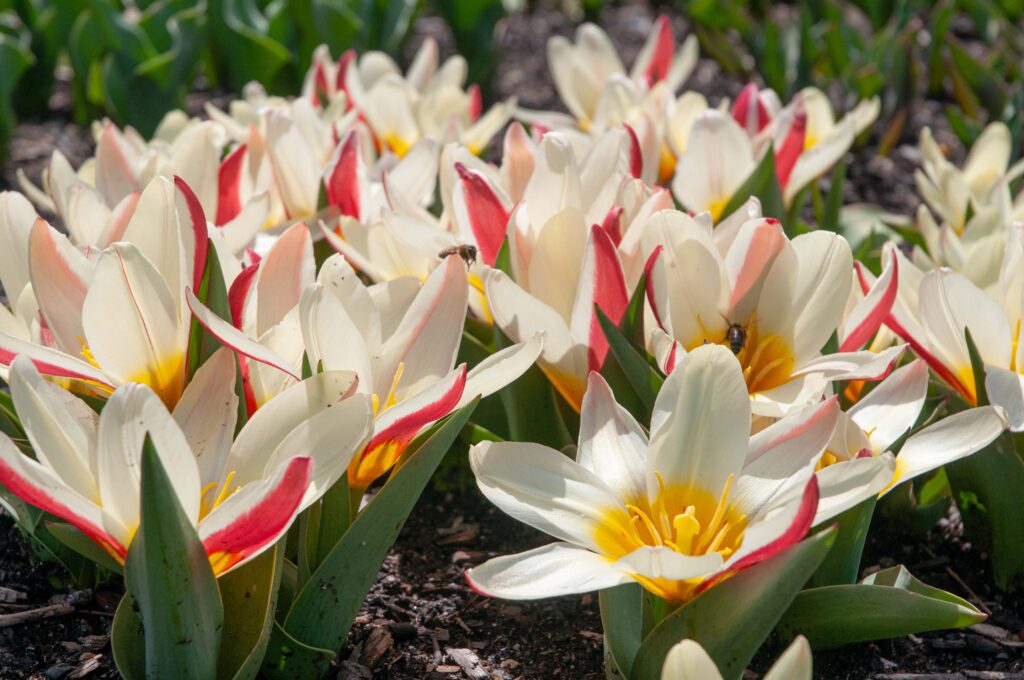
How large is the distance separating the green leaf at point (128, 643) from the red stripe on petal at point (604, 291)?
62 cm

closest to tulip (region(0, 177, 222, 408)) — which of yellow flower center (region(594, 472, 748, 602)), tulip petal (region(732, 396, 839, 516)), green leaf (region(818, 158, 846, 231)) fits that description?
yellow flower center (region(594, 472, 748, 602))

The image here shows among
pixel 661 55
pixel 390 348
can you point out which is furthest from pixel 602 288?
pixel 661 55

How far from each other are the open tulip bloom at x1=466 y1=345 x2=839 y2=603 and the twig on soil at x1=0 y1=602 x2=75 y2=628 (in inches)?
26.3

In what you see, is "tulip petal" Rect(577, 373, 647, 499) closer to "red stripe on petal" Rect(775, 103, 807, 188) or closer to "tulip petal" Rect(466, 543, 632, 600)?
"tulip petal" Rect(466, 543, 632, 600)

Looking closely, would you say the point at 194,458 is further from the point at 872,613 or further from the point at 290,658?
the point at 872,613

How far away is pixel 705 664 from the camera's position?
1.04 m

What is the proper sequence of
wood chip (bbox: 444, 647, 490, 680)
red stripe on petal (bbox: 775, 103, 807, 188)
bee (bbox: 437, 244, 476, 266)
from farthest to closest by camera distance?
red stripe on petal (bbox: 775, 103, 807, 188)
bee (bbox: 437, 244, 476, 266)
wood chip (bbox: 444, 647, 490, 680)

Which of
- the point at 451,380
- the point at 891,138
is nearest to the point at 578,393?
the point at 451,380

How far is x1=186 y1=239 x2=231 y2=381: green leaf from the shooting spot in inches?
53.6

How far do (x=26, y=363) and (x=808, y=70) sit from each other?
2895 mm

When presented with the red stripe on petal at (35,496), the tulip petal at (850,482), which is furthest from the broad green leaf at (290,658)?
the tulip petal at (850,482)

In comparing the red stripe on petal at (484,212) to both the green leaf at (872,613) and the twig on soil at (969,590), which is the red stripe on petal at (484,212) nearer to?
the green leaf at (872,613)

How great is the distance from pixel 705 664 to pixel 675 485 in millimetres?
Answer: 244

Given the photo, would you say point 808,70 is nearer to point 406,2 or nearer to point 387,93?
point 406,2
